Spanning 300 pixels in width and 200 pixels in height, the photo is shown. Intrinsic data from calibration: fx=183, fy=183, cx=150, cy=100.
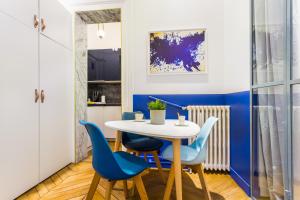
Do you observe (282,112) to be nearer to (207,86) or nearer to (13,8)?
(207,86)

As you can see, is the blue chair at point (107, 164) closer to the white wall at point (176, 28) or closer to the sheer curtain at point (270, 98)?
the sheer curtain at point (270, 98)

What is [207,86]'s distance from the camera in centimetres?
260

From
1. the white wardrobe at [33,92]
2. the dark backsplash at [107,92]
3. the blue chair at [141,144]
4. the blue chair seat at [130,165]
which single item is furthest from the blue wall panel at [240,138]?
the dark backsplash at [107,92]

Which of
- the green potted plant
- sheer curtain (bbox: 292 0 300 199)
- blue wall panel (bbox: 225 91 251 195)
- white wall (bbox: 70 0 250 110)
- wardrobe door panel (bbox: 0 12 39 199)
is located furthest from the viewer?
white wall (bbox: 70 0 250 110)

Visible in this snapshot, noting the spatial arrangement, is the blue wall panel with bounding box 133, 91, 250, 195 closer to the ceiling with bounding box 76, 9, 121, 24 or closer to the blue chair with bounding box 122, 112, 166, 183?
the blue chair with bounding box 122, 112, 166, 183

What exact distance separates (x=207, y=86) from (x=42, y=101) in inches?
83.2

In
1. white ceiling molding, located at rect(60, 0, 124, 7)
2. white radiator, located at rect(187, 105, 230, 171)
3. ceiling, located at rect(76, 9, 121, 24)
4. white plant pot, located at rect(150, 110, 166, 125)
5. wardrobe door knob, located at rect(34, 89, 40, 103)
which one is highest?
white ceiling molding, located at rect(60, 0, 124, 7)

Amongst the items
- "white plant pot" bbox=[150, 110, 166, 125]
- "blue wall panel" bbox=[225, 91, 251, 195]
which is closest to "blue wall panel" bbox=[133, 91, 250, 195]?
"blue wall panel" bbox=[225, 91, 251, 195]

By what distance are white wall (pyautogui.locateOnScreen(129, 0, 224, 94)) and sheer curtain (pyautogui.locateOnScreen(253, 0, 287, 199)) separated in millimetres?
871

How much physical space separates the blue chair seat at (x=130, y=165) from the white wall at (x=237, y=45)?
1.37m

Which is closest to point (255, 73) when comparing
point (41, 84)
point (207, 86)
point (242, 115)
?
point (242, 115)

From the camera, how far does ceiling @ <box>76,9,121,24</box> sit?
110 inches

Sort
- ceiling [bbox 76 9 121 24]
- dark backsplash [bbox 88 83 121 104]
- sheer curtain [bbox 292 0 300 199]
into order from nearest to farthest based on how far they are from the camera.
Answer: sheer curtain [bbox 292 0 300 199]
ceiling [bbox 76 9 121 24]
dark backsplash [bbox 88 83 121 104]

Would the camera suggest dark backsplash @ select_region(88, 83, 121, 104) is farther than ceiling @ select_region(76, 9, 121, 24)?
Yes
